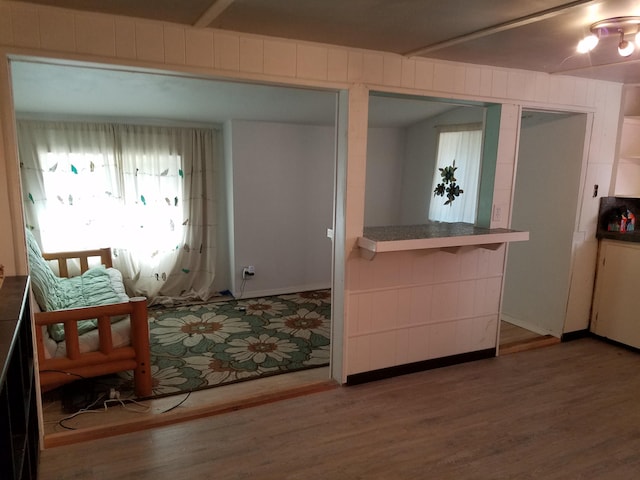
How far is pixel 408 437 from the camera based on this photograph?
2.25 metres

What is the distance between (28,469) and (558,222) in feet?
12.6

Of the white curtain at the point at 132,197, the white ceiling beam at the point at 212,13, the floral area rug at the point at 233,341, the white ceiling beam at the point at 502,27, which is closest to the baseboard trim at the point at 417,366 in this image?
the floral area rug at the point at 233,341

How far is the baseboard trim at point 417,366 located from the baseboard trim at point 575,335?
2.63 feet

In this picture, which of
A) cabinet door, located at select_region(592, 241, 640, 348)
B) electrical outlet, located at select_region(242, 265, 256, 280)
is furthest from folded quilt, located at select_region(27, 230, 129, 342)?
cabinet door, located at select_region(592, 241, 640, 348)

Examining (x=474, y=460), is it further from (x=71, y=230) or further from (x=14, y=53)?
(x=71, y=230)

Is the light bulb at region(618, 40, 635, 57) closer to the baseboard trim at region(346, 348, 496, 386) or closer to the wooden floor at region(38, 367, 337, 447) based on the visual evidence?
the baseboard trim at region(346, 348, 496, 386)

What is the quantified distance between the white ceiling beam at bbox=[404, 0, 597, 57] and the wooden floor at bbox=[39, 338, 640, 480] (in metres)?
2.08

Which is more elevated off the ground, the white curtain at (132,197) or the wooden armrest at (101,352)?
the white curtain at (132,197)

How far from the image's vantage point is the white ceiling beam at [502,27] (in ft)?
5.56

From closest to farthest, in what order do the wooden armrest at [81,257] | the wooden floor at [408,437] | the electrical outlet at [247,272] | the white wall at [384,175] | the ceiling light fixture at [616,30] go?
1. the ceiling light fixture at [616,30]
2. the wooden floor at [408,437]
3. the wooden armrest at [81,257]
4. the electrical outlet at [247,272]
5. the white wall at [384,175]

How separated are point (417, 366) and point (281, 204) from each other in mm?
2600

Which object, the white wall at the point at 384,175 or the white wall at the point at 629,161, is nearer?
the white wall at the point at 629,161

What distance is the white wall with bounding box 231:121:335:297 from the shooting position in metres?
4.66

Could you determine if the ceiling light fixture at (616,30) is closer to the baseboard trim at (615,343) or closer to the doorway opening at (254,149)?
the doorway opening at (254,149)
